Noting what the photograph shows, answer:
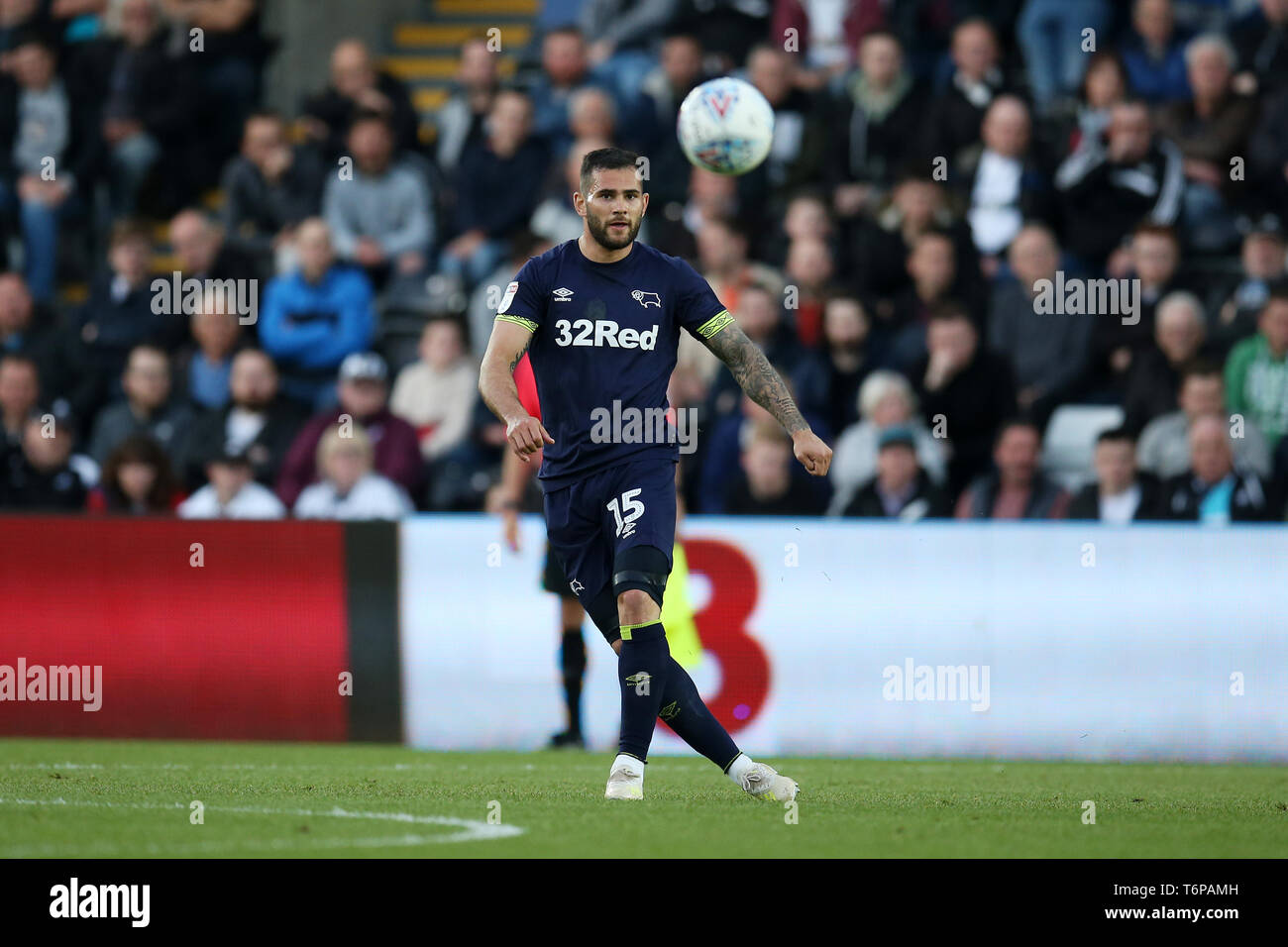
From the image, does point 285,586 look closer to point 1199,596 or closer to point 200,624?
point 200,624

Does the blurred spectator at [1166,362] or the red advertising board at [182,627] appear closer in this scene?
the red advertising board at [182,627]

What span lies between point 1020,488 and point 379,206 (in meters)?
5.82

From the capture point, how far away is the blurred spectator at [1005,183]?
13836mm

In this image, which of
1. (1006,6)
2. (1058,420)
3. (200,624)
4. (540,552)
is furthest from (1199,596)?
(1006,6)

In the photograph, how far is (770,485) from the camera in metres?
12.0

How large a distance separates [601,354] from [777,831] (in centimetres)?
203

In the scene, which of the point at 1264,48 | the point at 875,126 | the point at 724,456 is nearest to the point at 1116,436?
the point at 724,456

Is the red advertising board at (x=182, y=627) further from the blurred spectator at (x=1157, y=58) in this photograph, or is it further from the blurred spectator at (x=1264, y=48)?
the blurred spectator at (x=1264, y=48)

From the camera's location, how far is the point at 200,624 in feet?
A: 37.0

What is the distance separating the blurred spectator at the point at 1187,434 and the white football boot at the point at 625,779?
542 cm

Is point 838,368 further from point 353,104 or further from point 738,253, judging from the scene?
point 353,104

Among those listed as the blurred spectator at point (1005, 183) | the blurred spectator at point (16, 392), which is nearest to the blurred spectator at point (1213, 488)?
the blurred spectator at point (1005, 183)

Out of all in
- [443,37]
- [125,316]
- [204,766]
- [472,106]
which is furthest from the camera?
[443,37]

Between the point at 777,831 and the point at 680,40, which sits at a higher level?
the point at 680,40
